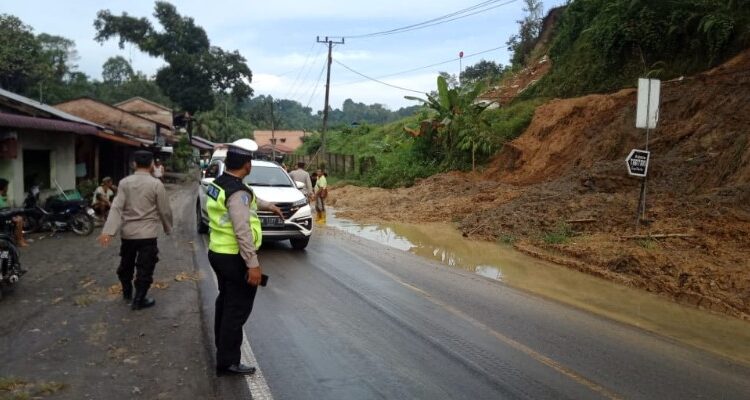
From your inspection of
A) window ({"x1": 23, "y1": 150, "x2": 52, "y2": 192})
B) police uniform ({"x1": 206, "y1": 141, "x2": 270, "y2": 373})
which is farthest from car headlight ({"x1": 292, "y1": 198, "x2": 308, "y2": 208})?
window ({"x1": 23, "y1": 150, "x2": 52, "y2": 192})

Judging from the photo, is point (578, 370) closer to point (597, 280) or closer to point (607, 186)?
point (597, 280)

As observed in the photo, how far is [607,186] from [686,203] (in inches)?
133

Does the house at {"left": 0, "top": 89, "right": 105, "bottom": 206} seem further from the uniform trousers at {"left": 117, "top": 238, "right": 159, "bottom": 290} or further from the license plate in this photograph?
the uniform trousers at {"left": 117, "top": 238, "right": 159, "bottom": 290}

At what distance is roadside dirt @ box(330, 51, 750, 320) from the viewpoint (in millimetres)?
9016

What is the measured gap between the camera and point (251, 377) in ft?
15.5

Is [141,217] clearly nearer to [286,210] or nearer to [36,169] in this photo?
[286,210]

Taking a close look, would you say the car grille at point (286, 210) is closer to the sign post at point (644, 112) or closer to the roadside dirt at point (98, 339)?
the roadside dirt at point (98, 339)

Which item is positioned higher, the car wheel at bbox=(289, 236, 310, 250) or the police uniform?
the police uniform

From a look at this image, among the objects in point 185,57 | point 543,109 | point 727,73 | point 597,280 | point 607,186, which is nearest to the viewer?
point 597,280

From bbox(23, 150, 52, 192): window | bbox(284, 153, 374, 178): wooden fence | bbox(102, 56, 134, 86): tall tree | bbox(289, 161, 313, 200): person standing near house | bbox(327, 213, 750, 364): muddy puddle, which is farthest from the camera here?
bbox(102, 56, 134, 86): tall tree

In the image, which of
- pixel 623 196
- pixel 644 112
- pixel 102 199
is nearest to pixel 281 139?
pixel 102 199

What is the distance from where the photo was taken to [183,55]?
5534 cm

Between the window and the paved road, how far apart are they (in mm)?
11879

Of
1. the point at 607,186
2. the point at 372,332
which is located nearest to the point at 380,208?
the point at 607,186
